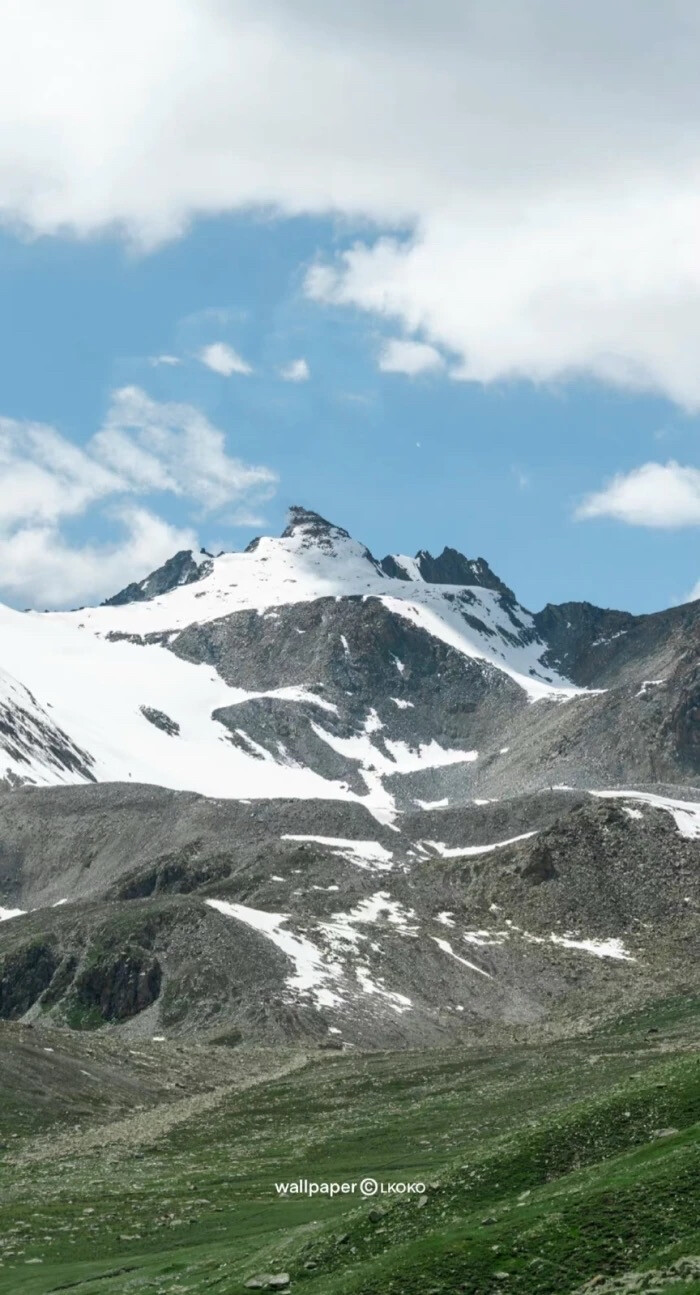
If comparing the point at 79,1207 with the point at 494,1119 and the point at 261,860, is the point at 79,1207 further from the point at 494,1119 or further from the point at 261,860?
the point at 261,860

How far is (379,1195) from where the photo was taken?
168 feet

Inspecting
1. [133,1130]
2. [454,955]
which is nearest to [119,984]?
[454,955]

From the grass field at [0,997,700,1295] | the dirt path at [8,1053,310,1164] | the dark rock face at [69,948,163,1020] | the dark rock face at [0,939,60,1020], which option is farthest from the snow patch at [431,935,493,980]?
the grass field at [0,997,700,1295]

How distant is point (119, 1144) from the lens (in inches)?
3029

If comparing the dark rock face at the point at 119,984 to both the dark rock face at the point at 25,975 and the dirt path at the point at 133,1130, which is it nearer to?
the dark rock face at the point at 25,975

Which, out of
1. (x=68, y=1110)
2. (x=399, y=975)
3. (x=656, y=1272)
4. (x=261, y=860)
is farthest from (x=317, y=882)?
(x=656, y=1272)

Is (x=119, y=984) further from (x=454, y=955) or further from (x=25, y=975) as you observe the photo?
(x=454, y=955)

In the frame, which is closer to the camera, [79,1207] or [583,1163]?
[583,1163]

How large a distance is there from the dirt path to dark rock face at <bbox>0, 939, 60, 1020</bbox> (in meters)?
52.2

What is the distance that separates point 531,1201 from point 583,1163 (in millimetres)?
5790

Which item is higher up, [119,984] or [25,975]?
[25,975]

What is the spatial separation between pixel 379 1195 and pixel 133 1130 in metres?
35.9

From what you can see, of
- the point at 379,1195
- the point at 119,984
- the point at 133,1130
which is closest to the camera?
the point at 379,1195

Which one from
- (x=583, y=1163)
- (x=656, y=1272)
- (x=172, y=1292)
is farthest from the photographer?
(x=583, y=1163)
